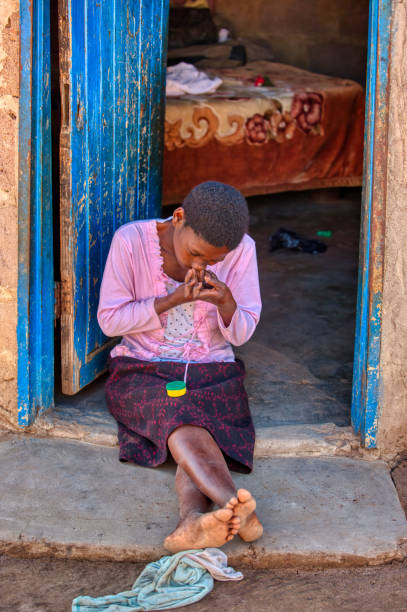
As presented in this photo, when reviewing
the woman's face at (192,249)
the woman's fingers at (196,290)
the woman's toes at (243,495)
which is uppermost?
the woman's face at (192,249)

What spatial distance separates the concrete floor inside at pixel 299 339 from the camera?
3375 millimetres

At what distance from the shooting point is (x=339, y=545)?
8.35 ft

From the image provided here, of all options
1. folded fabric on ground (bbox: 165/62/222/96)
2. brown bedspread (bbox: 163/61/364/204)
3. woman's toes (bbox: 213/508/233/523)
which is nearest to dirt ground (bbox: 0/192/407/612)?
woman's toes (bbox: 213/508/233/523)

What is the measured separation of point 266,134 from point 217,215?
4238 millimetres

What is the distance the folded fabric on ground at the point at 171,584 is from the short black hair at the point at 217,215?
1054 mm

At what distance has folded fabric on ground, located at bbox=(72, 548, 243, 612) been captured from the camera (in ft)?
7.34

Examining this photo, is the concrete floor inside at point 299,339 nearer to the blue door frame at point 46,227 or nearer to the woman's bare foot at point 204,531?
the blue door frame at point 46,227

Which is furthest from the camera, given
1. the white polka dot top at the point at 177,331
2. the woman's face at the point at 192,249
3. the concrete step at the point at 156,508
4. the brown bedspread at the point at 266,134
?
the brown bedspread at the point at 266,134

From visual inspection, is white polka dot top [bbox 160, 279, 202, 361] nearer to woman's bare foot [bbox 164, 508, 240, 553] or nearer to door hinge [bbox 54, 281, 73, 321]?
door hinge [bbox 54, 281, 73, 321]

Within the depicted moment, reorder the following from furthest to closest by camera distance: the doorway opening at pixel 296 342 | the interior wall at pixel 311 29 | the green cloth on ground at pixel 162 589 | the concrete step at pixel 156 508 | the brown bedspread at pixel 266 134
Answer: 1. the interior wall at pixel 311 29
2. the brown bedspread at pixel 266 134
3. the doorway opening at pixel 296 342
4. the concrete step at pixel 156 508
5. the green cloth on ground at pixel 162 589

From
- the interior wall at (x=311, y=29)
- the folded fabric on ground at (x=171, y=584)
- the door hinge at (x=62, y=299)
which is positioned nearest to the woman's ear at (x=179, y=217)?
the door hinge at (x=62, y=299)

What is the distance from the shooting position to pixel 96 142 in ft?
10.7

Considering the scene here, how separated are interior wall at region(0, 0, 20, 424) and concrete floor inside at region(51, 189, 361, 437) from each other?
282mm

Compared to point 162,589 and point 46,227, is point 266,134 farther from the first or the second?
point 162,589
